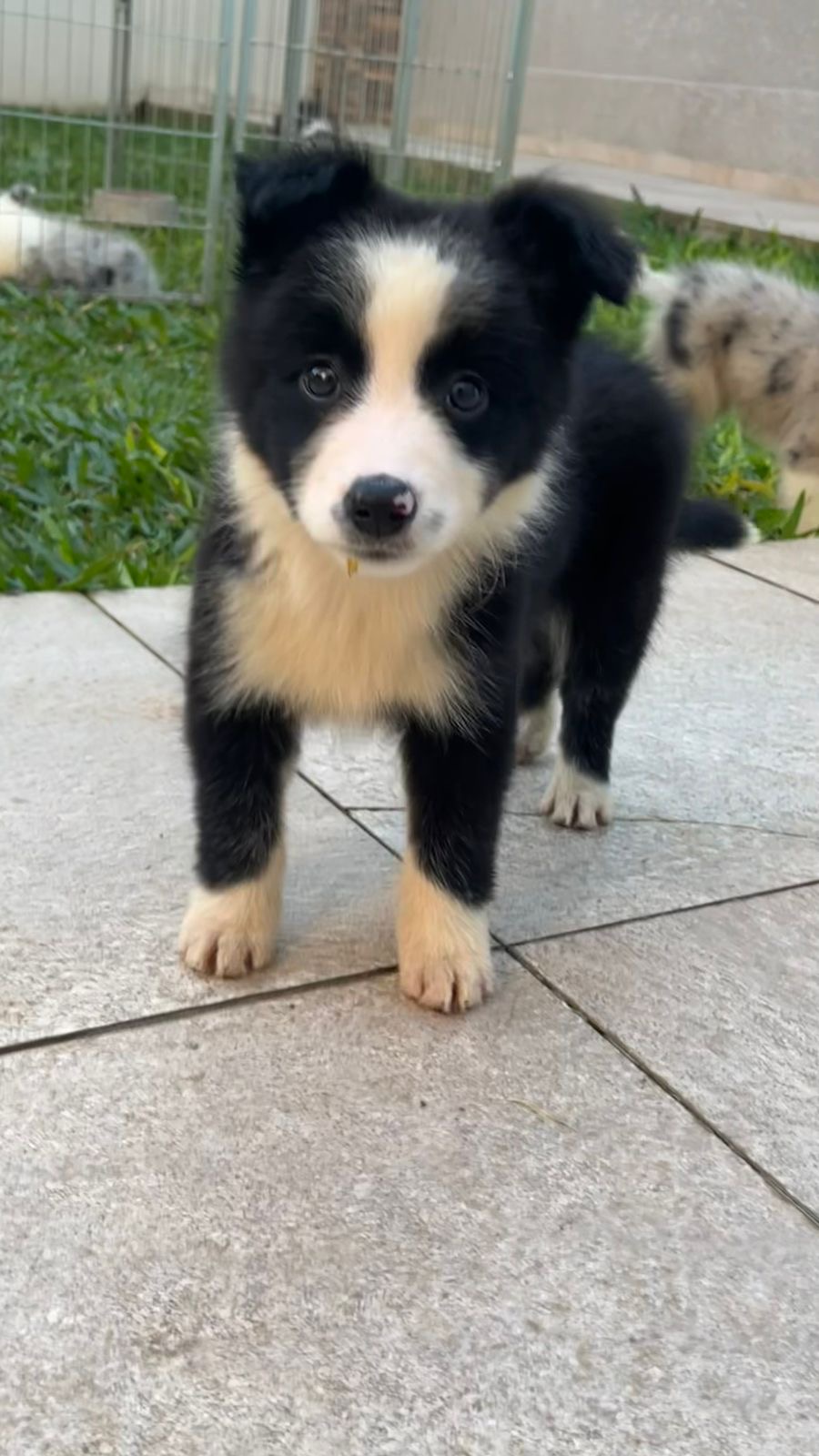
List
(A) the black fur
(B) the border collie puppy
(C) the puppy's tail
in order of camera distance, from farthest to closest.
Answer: (A) the black fur
(C) the puppy's tail
(B) the border collie puppy

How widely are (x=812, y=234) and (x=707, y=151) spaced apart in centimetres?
367

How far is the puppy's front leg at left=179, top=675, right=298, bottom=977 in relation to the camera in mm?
2461

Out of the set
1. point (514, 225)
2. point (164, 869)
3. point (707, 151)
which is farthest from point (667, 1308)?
point (707, 151)

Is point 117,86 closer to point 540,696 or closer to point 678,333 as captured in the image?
point 678,333

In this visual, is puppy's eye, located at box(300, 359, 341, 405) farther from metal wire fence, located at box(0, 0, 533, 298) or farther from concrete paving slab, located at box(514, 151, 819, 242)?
concrete paving slab, located at box(514, 151, 819, 242)

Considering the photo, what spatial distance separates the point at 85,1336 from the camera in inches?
67.3

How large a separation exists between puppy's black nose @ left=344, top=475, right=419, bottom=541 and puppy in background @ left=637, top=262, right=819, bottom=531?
4.32 metres

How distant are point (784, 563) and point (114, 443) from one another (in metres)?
2.41

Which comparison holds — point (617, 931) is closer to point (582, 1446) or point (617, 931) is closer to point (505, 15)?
point (582, 1446)

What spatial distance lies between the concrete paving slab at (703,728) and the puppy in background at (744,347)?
163 centimetres

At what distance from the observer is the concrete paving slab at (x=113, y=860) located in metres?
2.41

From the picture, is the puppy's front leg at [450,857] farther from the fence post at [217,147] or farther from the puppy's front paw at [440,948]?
the fence post at [217,147]

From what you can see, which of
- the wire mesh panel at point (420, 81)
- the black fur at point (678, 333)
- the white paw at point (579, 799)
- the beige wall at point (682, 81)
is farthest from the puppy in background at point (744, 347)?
the beige wall at point (682, 81)

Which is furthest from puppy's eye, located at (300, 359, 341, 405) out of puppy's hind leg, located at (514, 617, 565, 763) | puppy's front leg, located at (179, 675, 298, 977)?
puppy's hind leg, located at (514, 617, 565, 763)
